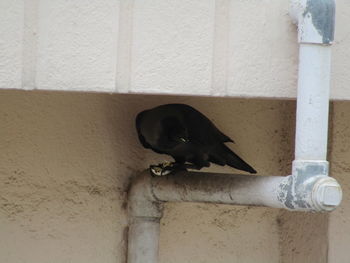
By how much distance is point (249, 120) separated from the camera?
3.06m

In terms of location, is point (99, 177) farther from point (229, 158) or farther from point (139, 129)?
point (229, 158)

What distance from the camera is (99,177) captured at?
9.36 ft

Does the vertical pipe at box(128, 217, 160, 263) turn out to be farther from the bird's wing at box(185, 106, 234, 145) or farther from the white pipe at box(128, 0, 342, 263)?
the white pipe at box(128, 0, 342, 263)

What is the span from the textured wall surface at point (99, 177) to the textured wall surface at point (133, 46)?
25.2 inches

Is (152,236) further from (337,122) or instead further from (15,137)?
(337,122)

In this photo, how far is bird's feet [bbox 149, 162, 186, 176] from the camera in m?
2.80

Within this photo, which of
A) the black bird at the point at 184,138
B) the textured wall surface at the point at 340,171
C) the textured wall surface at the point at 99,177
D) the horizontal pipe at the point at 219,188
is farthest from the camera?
the textured wall surface at the point at 340,171

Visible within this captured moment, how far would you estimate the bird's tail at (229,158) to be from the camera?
2959mm

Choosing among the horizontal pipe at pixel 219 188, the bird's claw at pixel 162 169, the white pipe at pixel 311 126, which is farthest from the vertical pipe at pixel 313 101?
the bird's claw at pixel 162 169

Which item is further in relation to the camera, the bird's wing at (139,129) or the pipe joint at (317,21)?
the bird's wing at (139,129)

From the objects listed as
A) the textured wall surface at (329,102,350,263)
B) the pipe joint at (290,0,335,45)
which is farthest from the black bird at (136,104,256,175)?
the pipe joint at (290,0,335,45)

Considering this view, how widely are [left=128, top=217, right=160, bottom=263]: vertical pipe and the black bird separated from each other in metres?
0.17

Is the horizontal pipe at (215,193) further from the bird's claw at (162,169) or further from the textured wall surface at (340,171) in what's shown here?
the textured wall surface at (340,171)

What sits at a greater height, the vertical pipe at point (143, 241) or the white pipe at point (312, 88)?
the white pipe at point (312, 88)
